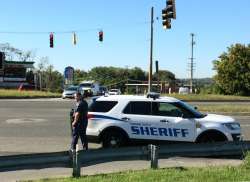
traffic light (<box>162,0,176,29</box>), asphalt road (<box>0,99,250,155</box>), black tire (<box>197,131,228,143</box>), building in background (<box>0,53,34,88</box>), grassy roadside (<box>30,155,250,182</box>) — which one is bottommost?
asphalt road (<box>0,99,250,155</box>)

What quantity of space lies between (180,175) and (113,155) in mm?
1431

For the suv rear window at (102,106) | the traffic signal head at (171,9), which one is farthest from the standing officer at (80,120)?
the traffic signal head at (171,9)

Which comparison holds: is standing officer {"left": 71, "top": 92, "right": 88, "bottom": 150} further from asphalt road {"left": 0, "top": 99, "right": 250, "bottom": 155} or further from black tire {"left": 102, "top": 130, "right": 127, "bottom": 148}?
asphalt road {"left": 0, "top": 99, "right": 250, "bottom": 155}

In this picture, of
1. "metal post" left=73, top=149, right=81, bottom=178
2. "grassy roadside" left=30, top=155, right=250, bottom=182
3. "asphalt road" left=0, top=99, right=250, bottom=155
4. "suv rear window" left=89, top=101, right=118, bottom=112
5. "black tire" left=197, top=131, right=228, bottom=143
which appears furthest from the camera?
"asphalt road" left=0, top=99, right=250, bottom=155

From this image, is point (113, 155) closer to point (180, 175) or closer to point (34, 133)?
point (180, 175)

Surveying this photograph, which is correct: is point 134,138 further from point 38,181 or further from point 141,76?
point 141,76

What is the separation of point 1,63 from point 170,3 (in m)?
13.1

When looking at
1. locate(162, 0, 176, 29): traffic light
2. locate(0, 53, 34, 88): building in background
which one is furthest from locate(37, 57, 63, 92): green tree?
locate(162, 0, 176, 29): traffic light

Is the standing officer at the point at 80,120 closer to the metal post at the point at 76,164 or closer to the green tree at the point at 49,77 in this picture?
the metal post at the point at 76,164

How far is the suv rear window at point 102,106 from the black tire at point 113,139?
24.9 inches

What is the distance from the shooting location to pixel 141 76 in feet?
578

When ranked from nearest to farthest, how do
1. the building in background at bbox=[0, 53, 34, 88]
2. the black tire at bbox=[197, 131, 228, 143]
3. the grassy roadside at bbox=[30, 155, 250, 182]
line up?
the grassy roadside at bbox=[30, 155, 250, 182], the black tire at bbox=[197, 131, 228, 143], the building in background at bbox=[0, 53, 34, 88]

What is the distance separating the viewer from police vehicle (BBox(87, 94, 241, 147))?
561 inches

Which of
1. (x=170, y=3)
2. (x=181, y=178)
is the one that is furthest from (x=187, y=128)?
(x=170, y=3)
